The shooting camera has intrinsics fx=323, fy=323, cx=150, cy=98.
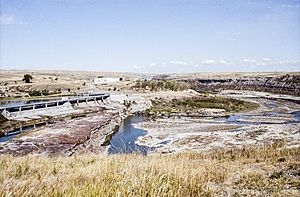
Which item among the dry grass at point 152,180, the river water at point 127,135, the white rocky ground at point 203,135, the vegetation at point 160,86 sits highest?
the dry grass at point 152,180

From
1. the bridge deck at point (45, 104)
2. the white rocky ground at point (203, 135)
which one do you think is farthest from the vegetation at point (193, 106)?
the white rocky ground at point (203, 135)

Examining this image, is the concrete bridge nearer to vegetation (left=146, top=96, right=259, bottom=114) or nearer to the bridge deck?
the bridge deck

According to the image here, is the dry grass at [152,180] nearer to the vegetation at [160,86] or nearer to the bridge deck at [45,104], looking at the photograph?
the bridge deck at [45,104]

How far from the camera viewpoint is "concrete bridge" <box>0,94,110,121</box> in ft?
169

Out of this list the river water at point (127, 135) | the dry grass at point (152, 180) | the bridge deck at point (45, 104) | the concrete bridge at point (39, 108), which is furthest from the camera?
the bridge deck at point (45, 104)

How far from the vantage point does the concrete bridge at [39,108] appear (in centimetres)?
5160

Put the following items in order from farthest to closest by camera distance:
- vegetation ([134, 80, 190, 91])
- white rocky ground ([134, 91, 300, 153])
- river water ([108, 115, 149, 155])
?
vegetation ([134, 80, 190, 91]) → river water ([108, 115, 149, 155]) → white rocky ground ([134, 91, 300, 153])

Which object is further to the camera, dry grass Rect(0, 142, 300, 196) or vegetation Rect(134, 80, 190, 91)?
Answer: vegetation Rect(134, 80, 190, 91)

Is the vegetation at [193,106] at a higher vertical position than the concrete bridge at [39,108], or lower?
lower

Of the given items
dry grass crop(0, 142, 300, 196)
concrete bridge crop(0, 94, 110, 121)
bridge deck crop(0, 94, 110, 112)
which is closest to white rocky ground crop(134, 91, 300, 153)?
concrete bridge crop(0, 94, 110, 121)

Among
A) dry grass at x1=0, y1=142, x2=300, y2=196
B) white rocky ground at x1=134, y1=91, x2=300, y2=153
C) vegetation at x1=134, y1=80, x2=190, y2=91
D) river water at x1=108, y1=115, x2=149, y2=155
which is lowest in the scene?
river water at x1=108, y1=115, x2=149, y2=155

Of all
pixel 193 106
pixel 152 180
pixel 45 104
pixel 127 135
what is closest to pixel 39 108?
pixel 45 104

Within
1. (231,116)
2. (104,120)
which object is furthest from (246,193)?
(231,116)

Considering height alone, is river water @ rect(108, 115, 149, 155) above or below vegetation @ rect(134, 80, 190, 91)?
below
